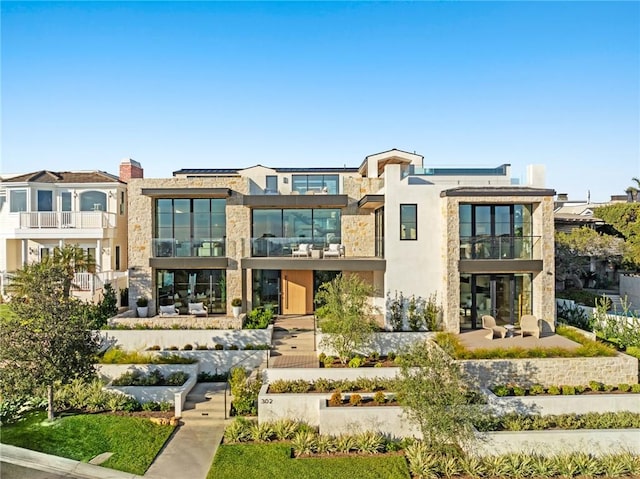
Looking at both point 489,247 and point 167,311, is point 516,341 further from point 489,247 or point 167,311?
point 167,311

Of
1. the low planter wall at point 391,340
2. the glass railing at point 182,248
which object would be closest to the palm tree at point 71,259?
the glass railing at point 182,248

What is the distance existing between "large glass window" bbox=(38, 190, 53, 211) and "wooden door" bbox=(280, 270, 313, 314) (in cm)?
1399

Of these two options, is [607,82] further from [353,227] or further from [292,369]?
[292,369]

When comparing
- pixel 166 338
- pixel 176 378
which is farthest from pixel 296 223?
pixel 176 378

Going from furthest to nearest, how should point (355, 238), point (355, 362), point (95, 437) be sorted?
1. point (355, 238)
2. point (355, 362)
3. point (95, 437)

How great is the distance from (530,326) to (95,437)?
51.4 ft

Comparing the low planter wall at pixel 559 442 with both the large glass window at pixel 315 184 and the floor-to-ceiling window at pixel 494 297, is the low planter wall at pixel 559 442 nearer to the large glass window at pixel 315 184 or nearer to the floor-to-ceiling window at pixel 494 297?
the floor-to-ceiling window at pixel 494 297

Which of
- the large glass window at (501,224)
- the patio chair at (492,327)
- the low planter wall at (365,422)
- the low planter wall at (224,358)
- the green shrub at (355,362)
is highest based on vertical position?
the large glass window at (501,224)

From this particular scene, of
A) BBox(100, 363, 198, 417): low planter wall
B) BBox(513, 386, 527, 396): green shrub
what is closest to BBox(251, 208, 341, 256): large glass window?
BBox(100, 363, 198, 417): low planter wall

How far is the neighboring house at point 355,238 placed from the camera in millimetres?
17344

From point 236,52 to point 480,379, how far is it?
14797 mm

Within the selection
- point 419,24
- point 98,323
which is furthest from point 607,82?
point 98,323

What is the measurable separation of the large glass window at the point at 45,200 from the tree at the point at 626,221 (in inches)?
1340

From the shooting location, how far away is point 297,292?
22.0m
